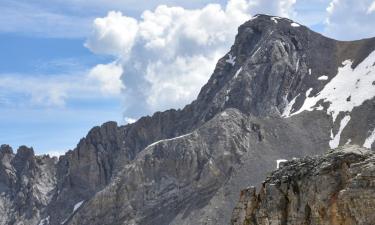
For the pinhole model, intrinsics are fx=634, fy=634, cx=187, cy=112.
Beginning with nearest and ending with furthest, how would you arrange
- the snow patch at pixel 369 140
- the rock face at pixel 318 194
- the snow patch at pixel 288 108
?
the rock face at pixel 318 194 → the snow patch at pixel 369 140 → the snow patch at pixel 288 108

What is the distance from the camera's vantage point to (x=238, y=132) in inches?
5689

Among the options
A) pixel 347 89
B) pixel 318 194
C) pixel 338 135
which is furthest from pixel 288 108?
pixel 318 194

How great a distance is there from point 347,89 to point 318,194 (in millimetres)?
129146

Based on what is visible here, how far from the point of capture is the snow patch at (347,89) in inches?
5655

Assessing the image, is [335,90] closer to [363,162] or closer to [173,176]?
[173,176]

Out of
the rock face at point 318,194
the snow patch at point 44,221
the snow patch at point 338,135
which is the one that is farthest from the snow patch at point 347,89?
the rock face at point 318,194

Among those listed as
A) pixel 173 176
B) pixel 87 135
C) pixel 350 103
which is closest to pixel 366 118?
pixel 350 103

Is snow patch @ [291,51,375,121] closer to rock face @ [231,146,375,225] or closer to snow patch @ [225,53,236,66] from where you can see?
snow patch @ [225,53,236,66]

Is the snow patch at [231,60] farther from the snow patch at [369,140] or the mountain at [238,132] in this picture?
the snow patch at [369,140]

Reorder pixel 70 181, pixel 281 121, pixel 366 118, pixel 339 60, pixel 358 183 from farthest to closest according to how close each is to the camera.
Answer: pixel 70 181
pixel 339 60
pixel 281 121
pixel 366 118
pixel 358 183

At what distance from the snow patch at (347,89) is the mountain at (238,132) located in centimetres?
32

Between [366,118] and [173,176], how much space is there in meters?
44.7

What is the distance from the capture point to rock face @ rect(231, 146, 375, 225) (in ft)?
78.0

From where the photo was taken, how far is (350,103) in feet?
473
